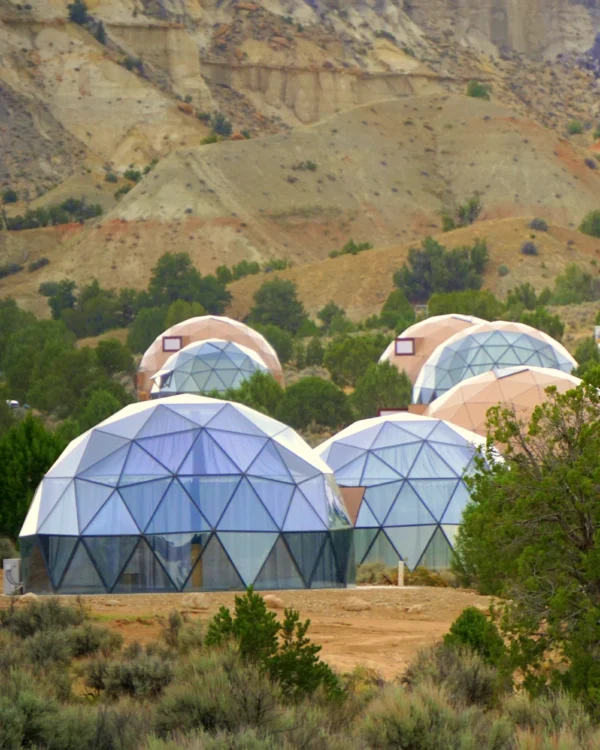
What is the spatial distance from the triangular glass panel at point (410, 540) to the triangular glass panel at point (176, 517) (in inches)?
301

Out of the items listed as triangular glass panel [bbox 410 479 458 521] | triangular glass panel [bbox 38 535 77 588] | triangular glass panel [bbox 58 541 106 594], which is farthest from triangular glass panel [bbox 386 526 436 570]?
triangular glass panel [bbox 38 535 77 588]

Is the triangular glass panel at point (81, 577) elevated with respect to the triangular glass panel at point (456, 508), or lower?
lower

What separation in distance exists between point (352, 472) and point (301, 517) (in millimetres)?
7158

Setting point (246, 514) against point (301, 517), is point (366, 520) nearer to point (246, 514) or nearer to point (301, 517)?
point (301, 517)

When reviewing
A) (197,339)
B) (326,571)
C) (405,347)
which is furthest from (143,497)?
(197,339)

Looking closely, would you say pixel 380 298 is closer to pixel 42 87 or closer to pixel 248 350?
pixel 248 350

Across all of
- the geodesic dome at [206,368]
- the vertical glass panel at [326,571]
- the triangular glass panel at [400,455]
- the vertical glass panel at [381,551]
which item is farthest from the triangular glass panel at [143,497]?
→ the geodesic dome at [206,368]

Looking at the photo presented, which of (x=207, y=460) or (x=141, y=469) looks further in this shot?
(x=207, y=460)

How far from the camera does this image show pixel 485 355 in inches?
2308

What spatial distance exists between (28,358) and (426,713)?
6261cm

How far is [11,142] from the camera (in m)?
142

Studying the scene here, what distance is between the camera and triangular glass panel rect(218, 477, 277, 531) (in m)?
29.0

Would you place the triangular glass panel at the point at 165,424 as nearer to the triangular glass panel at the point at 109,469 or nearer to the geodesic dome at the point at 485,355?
the triangular glass panel at the point at 109,469

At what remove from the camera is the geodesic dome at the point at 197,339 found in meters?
71.0
